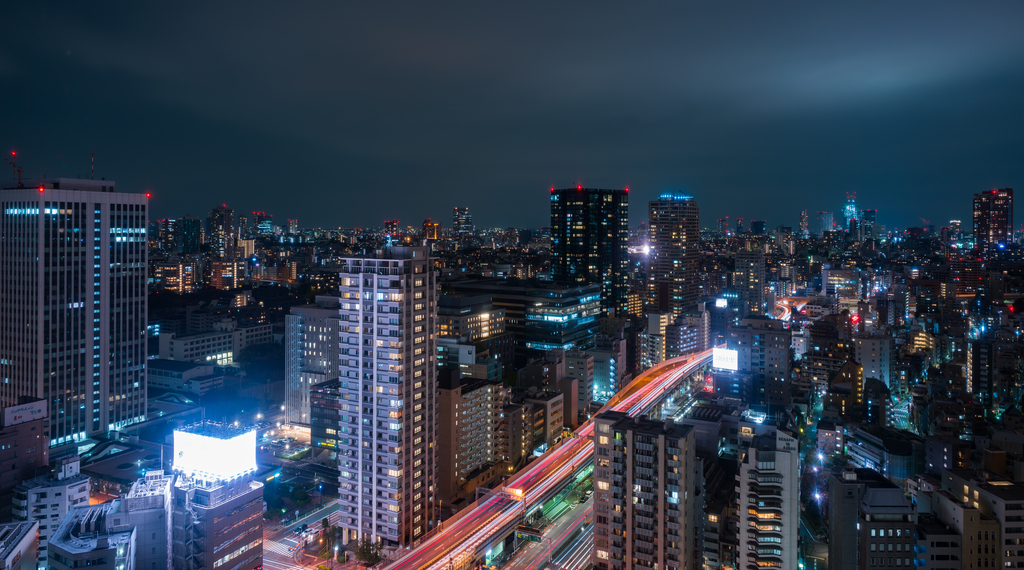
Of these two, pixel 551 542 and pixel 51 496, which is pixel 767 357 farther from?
pixel 51 496

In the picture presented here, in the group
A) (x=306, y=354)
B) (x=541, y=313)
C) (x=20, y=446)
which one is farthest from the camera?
(x=541, y=313)

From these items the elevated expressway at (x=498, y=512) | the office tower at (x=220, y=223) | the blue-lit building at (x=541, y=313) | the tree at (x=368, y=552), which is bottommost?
the tree at (x=368, y=552)

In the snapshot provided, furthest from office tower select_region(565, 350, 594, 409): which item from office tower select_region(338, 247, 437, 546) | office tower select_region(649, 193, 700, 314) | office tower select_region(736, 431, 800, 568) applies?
office tower select_region(649, 193, 700, 314)

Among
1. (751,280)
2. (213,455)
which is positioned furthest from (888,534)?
(751,280)

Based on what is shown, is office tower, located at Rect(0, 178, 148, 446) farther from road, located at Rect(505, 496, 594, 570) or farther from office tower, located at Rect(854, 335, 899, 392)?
office tower, located at Rect(854, 335, 899, 392)

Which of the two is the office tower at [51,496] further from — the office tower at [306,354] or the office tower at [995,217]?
the office tower at [995,217]

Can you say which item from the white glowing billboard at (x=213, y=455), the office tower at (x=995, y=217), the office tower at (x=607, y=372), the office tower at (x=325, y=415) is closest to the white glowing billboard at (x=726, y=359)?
the office tower at (x=607, y=372)
